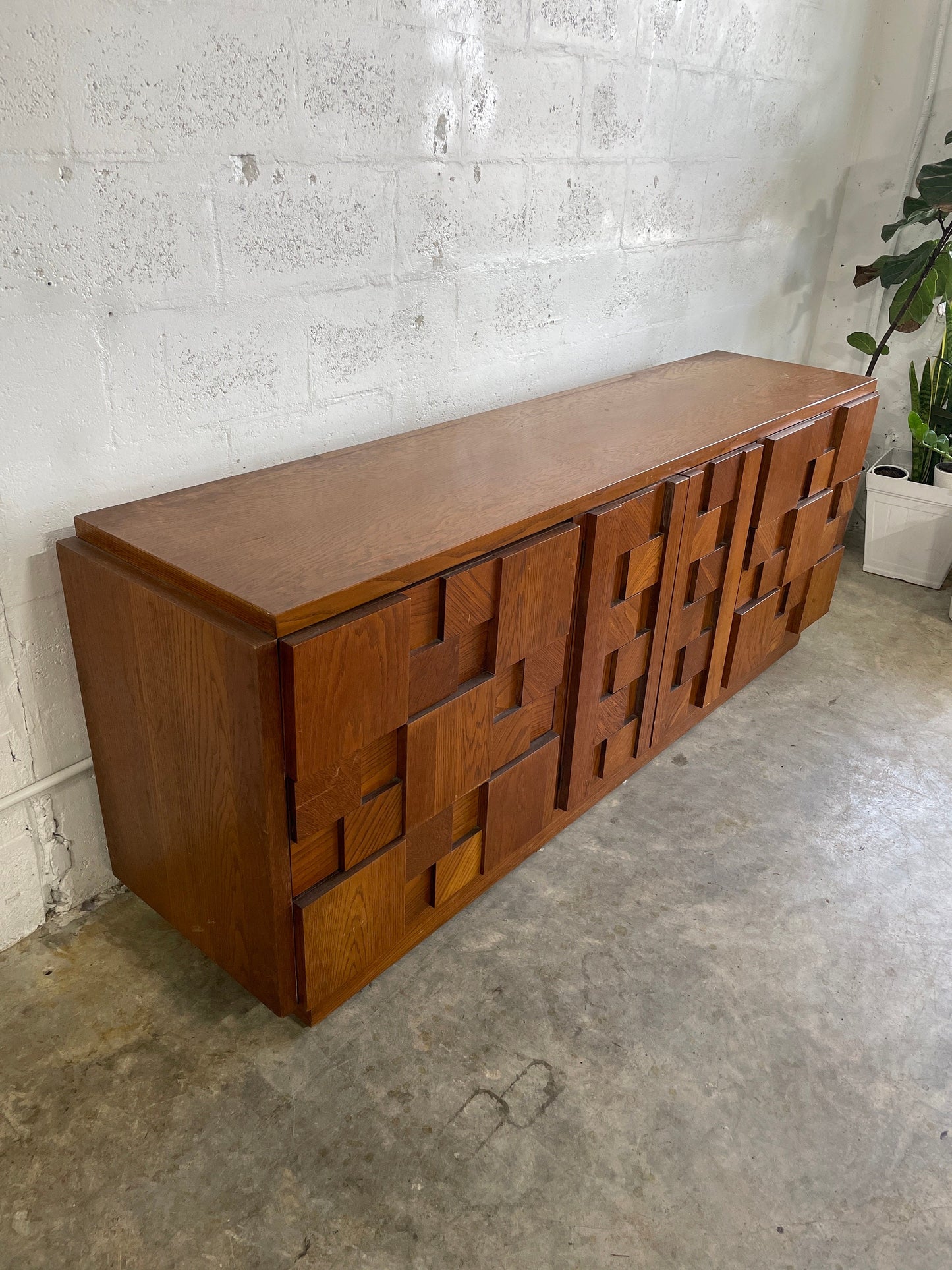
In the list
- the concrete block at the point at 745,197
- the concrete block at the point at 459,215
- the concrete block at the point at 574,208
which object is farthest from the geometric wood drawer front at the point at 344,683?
the concrete block at the point at 745,197

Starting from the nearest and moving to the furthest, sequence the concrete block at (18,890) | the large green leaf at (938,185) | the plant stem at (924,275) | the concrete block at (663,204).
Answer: the concrete block at (18,890)
the concrete block at (663,204)
the large green leaf at (938,185)
the plant stem at (924,275)

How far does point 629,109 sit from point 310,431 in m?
1.28

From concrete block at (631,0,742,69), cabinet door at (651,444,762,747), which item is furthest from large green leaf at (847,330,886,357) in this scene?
cabinet door at (651,444,762,747)

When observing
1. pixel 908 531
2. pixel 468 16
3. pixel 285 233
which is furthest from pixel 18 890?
pixel 908 531

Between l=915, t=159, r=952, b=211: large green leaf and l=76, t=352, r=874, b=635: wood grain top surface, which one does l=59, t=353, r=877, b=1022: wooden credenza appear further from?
l=915, t=159, r=952, b=211: large green leaf

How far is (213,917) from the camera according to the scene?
161 cm

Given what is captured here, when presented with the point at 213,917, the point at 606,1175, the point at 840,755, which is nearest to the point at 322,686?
the point at 213,917

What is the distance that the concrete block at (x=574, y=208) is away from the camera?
2.32 m

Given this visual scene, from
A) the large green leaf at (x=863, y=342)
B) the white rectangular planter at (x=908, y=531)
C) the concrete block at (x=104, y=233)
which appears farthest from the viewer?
the large green leaf at (x=863, y=342)

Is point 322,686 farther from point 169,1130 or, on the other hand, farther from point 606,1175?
point 606,1175

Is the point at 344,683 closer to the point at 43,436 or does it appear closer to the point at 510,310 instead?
the point at 43,436

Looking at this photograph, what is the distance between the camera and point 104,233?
1527 mm

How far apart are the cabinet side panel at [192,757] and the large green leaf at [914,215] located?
2.93 metres

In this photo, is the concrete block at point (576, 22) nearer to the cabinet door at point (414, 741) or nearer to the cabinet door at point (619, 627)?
the cabinet door at point (619, 627)
